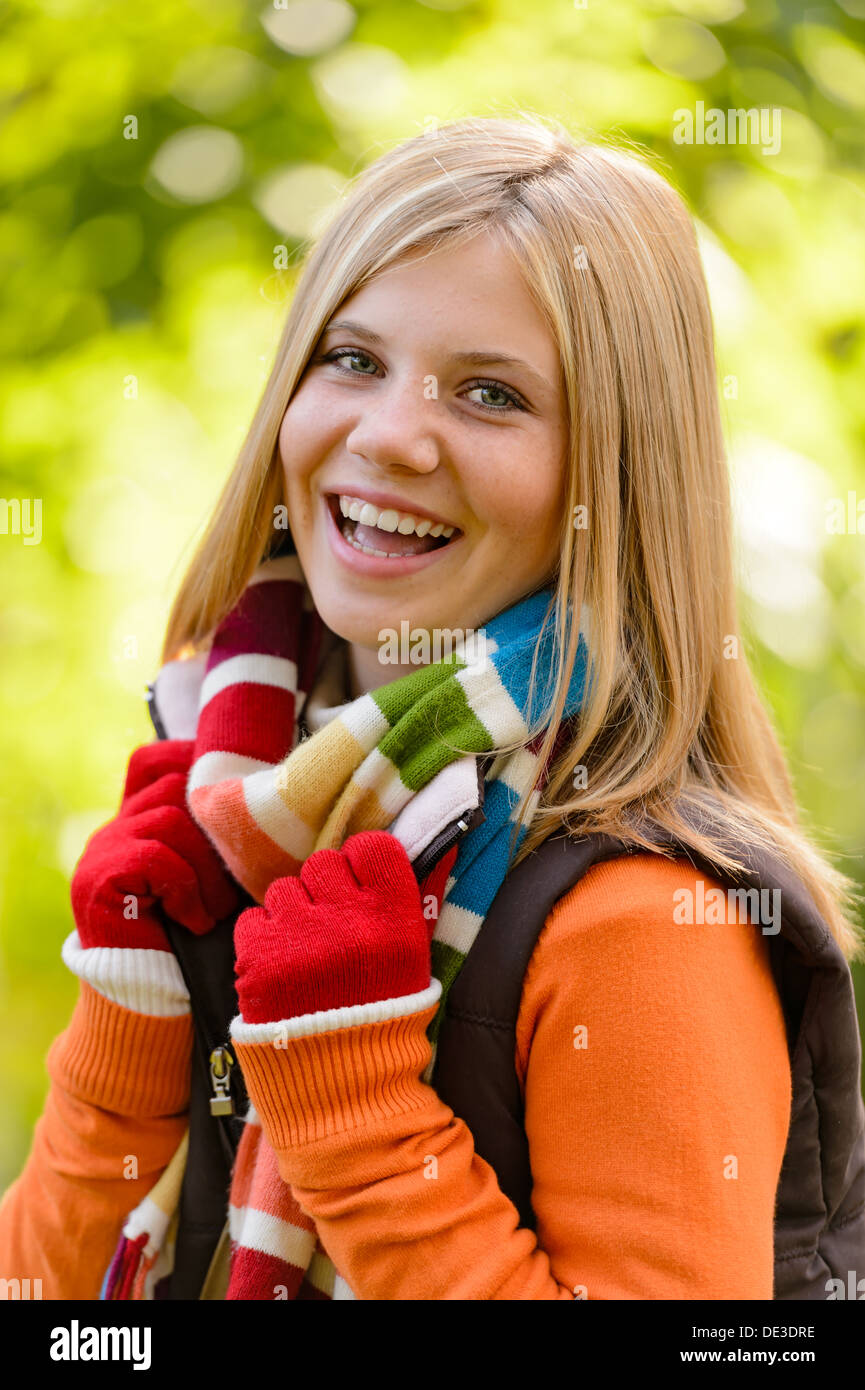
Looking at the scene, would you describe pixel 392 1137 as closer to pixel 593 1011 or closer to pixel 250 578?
pixel 593 1011

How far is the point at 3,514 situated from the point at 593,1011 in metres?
1.31

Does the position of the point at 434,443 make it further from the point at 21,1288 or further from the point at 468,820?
the point at 21,1288

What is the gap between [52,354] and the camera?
1.88 metres

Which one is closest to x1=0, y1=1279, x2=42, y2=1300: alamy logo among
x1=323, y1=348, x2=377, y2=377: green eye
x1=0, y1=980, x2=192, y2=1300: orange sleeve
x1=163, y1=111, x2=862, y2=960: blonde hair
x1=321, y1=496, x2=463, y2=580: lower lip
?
x1=0, y1=980, x2=192, y2=1300: orange sleeve

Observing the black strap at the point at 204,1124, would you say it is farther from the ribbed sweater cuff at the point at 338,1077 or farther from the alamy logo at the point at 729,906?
the alamy logo at the point at 729,906

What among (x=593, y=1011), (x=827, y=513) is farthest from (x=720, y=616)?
(x=593, y=1011)

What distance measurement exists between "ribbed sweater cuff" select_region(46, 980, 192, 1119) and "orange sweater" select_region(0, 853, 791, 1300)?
248mm

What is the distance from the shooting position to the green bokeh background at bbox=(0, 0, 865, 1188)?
1.77 m

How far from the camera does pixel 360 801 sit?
1354 millimetres

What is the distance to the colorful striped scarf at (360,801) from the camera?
1.27 meters

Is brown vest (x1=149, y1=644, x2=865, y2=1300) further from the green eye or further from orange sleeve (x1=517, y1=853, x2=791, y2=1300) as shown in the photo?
the green eye

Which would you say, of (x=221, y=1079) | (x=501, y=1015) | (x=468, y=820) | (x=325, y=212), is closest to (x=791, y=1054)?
(x=501, y=1015)

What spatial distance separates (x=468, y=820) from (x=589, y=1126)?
32 cm
